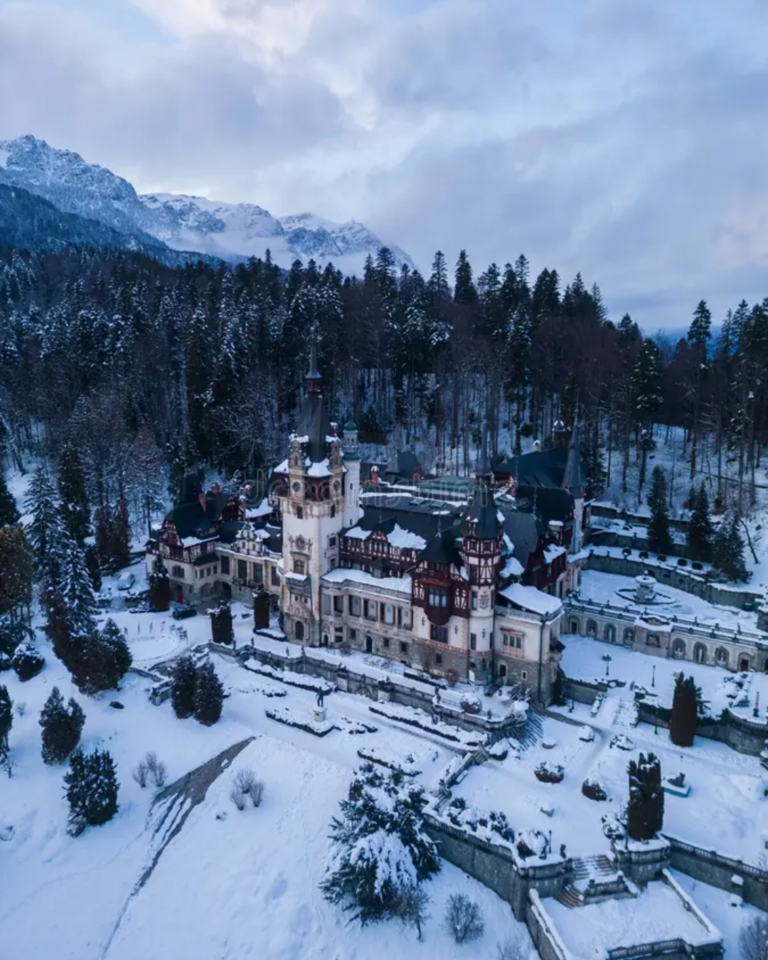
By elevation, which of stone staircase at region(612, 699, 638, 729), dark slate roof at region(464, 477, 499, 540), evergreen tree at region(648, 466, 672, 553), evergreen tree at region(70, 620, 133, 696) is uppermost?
dark slate roof at region(464, 477, 499, 540)

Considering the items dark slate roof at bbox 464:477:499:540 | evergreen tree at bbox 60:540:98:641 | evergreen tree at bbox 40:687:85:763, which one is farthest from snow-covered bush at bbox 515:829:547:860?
evergreen tree at bbox 60:540:98:641

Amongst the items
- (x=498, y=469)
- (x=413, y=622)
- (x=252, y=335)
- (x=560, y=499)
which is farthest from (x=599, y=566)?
(x=252, y=335)

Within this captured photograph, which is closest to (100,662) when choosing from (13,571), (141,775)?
(141,775)

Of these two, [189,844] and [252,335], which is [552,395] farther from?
[189,844]

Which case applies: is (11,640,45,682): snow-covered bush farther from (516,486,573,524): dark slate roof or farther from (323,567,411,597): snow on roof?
(516,486,573,524): dark slate roof

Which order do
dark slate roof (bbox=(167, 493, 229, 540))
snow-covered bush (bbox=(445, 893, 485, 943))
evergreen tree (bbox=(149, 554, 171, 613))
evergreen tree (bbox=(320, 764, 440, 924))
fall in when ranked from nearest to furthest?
snow-covered bush (bbox=(445, 893, 485, 943)) < evergreen tree (bbox=(320, 764, 440, 924)) < evergreen tree (bbox=(149, 554, 171, 613)) < dark slate roof (bbox=(167, 493, 229, 540))
